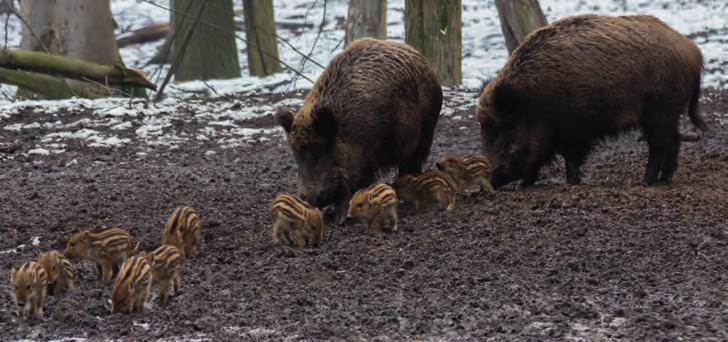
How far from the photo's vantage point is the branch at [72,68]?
15250 mm

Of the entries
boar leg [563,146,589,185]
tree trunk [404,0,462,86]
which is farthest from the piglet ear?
tree trunk [404,0,462,86]

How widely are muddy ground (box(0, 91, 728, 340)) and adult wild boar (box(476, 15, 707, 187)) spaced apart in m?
0.39

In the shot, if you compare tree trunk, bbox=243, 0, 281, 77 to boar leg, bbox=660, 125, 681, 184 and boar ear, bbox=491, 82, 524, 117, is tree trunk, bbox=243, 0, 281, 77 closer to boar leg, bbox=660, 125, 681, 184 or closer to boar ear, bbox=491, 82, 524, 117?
boar ear, bbox=491, 82, 524, 117

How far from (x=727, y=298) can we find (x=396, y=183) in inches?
135

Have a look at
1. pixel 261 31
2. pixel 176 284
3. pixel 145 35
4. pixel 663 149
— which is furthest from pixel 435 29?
pixel 145 35

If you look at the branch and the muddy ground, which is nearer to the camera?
the muddy ground

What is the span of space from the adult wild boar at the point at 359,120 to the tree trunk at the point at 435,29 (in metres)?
5.00

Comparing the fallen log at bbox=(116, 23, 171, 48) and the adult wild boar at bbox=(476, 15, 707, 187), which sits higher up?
the adult wild boar at bbox=(476, 15, 707, 187)

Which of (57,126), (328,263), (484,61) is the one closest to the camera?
(328,263)

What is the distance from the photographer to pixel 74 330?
6.23 metres

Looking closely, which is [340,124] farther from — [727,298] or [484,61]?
[484,61]

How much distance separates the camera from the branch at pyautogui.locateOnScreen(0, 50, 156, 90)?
50.0 ft

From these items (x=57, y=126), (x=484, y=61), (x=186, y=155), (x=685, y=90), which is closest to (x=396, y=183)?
(x=685, y=90)

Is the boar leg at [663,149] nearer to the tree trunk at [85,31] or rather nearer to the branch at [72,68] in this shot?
the branch at [72,68]
